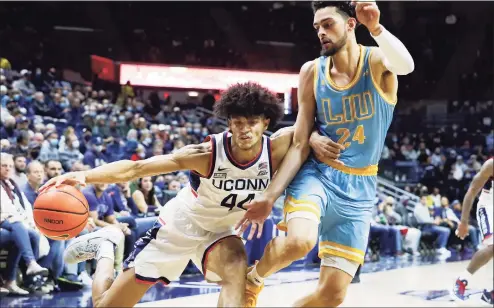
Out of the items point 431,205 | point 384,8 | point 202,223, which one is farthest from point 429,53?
point 202,223

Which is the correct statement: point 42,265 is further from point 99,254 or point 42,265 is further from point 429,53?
point 429,53

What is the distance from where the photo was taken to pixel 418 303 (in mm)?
6625

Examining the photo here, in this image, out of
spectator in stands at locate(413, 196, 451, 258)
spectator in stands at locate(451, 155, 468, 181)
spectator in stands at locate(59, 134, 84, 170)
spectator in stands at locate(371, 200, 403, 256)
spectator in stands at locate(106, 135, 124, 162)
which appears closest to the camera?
spectator in stands at locate(59, 134, 84, 170)

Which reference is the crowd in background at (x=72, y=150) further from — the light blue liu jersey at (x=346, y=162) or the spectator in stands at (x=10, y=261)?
the light blue liu jersey at (x=346, y=162)

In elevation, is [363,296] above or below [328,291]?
below

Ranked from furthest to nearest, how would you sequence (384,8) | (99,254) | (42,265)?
(384,8), (42,265), (99,254)

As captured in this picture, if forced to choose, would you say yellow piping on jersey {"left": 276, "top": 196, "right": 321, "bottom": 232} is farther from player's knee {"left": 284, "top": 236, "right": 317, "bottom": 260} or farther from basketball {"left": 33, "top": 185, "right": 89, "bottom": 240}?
basketball {"left": 33, "top": 185, "right": 89, "bottom": 240}

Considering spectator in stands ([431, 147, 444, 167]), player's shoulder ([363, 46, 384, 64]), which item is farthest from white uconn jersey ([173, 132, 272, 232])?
spectator in stands ([431, 147, 444, 167])

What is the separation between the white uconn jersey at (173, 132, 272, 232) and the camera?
379cm

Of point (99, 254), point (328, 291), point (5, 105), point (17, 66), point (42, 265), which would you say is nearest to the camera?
point (328, 291)

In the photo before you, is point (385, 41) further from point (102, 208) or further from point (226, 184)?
point (102, 208)

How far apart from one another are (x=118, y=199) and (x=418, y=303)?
11.8ft

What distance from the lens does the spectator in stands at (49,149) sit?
914 centimetres

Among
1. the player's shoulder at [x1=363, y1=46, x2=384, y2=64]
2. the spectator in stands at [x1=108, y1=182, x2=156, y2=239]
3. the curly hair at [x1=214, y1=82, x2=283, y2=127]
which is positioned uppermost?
the player's shoulder at [x1=363, y1=46, x2=384, y2=64]
